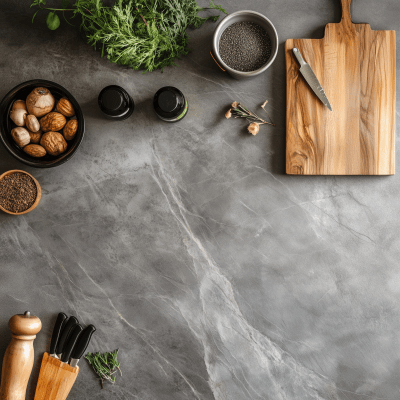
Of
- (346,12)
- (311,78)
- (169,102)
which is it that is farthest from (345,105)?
(169,102)

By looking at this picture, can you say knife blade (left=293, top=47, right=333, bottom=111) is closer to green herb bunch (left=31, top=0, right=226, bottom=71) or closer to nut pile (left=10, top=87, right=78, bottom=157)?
green herb bunch (left=31, top=0, right=226, bottom=71)

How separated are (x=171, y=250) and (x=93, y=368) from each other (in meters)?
0.52

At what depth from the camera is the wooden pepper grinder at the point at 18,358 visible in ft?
3.47

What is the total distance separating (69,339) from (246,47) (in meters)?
1.22

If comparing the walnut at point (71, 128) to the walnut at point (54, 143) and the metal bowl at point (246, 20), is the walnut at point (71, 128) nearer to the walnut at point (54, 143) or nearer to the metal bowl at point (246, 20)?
the walnut at point (54, 143)

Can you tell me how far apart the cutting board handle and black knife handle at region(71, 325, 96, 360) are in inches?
56.1

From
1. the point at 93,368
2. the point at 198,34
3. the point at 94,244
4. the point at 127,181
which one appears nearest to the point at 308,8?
the point at 198,34

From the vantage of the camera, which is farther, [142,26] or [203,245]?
[203,245]

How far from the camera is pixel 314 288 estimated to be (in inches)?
44.0

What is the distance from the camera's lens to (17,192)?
1071 millimetres

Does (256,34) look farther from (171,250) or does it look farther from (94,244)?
(94,244)

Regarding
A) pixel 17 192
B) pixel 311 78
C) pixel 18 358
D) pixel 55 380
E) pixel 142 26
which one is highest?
pixel 142 26

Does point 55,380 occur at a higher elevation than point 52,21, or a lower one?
lower

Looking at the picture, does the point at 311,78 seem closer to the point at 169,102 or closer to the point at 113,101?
the point at 169,102
